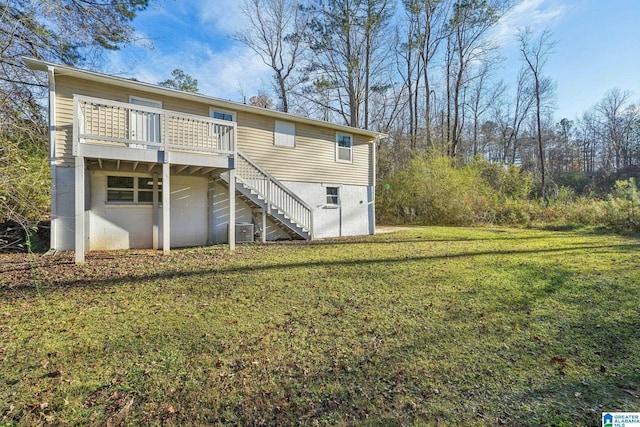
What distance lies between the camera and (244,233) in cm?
1019

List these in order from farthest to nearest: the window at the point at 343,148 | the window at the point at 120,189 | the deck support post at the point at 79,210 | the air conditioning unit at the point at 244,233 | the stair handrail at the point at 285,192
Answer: the window at the point at 343,148
the air conditioning unit at the point at 244,233
the stair handrail at the point at 285,192
the window at the point at 120,189
the deck support post at the point at 79,210

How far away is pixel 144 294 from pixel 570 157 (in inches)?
1951

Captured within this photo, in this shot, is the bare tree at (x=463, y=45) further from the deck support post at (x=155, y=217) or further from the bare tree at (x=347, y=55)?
the deck support post at (x=155, y=217)

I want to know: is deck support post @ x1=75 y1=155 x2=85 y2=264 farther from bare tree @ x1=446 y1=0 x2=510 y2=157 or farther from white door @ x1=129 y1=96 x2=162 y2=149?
bare tree @ x1=446 y1=0 x2=510 y2=157

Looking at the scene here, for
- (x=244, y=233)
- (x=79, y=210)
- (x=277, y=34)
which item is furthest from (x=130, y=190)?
(x=277, y=34)

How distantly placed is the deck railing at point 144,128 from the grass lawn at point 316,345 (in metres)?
3.22

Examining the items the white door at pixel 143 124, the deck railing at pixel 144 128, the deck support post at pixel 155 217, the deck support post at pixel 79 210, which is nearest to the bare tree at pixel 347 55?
the deck railing at pixel 144 128

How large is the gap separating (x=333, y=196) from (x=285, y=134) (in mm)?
→ 3368

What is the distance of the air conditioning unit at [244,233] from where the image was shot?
1010 cm

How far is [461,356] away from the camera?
122 inches

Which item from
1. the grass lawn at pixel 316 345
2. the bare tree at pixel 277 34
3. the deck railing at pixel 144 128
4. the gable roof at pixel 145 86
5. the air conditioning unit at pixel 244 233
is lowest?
the grass lawn at pixel 316 345

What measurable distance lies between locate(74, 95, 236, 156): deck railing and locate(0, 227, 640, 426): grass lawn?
3.22m

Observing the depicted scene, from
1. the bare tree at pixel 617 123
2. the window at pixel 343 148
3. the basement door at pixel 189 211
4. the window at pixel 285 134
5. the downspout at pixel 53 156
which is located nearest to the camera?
the downspout at pixel 53 156

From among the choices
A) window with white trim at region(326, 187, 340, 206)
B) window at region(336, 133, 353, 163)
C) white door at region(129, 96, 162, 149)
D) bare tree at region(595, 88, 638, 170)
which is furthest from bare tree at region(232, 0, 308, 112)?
bare tree at region(595, 88, 638, 170)
